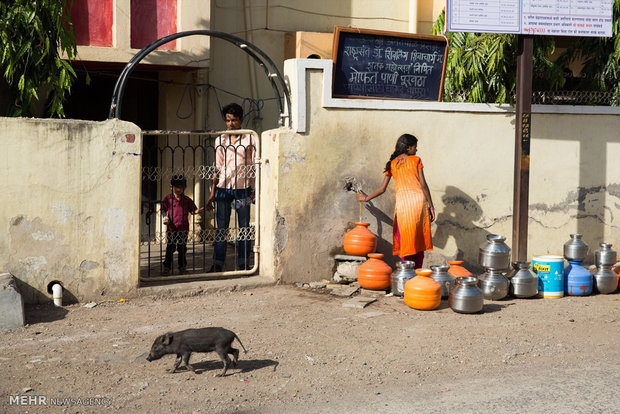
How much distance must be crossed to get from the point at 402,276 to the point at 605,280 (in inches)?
85.8

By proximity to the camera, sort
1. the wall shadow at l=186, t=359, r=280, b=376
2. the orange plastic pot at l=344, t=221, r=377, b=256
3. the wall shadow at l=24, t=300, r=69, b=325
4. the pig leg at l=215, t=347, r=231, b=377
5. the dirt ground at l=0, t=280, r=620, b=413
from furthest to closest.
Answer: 1. the orange plastic pot at l=344, t=221, r=377, b=256
2. the wall shadow at l=24, t=300, r=69, b=325
3. the wall shadow at l=186, t=359, r=280, b=376
4. the pig leg at l=215, t=347, r=231, b=377
5. the dirt ground at l=0, t=280, r=620, b=413

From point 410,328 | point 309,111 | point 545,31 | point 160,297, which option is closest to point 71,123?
point 160,297

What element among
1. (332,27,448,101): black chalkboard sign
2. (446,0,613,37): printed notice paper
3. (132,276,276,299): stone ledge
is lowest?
(132,276,276,299): stone ledge

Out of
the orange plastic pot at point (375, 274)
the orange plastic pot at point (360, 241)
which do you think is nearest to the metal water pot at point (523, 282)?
the orange plastic pot at point (375, 274)

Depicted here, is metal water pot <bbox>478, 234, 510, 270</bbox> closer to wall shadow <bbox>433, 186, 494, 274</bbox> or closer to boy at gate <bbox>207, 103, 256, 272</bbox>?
wall shadow <bbox>433, 186, 494, 274</bbox>

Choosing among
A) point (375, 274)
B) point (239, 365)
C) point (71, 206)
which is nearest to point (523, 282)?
point (375, 274)

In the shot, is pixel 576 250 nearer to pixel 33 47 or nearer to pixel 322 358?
pixel 322 358

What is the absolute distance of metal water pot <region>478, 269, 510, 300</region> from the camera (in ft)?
24.9

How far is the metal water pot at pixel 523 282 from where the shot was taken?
7730mm

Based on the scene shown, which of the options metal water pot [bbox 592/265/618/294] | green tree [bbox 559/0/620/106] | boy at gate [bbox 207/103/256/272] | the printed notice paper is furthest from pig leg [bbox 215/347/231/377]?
green tree [bbox 559/0/620/106]

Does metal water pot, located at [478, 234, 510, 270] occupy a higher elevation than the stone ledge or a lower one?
higher

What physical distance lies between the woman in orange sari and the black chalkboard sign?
2.68ft

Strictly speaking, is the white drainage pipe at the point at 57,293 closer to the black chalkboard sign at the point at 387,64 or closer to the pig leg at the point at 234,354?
the pig leg at the point at 234,354

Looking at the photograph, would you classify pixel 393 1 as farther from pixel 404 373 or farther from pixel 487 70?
pixel 404 373
